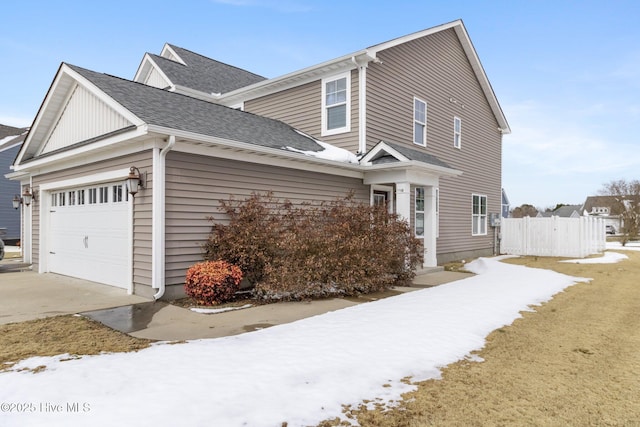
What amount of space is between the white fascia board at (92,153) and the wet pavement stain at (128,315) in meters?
2.83

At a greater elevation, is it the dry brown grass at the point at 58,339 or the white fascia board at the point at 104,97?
the white fascia board at the point at 104,97

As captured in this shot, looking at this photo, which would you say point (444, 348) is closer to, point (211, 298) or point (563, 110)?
point (211, 298)

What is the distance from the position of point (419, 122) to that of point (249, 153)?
23.8ft

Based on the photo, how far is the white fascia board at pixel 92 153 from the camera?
23.9 ft

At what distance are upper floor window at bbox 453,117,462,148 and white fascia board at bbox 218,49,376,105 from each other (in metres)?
5.77

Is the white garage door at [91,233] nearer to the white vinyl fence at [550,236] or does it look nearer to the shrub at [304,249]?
the shrub at [304,249]

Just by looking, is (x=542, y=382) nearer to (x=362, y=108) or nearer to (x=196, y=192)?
(x=196, y=192)

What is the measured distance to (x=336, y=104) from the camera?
11711 millimetres

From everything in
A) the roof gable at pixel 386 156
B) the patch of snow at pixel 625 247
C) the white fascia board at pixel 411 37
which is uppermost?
the white fascia board at pixel 411 37

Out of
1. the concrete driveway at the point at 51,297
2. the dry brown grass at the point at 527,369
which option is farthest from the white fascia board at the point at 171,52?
the dry brown grass at the point at 527,369

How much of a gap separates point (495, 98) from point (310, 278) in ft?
46.4

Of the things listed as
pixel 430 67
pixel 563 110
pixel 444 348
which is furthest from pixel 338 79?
pixel 563 110

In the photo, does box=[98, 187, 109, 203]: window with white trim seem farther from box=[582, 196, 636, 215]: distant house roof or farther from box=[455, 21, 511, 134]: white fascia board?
box=[582, 196, 636, 215]: distant house roof

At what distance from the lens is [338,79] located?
1166 centimetres
